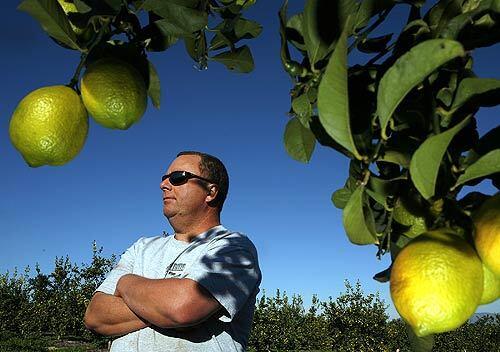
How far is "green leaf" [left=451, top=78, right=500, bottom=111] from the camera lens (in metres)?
0.69

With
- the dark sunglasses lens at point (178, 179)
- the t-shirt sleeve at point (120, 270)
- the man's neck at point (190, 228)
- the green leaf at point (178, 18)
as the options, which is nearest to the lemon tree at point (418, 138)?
the green leaf at point (178, 18)

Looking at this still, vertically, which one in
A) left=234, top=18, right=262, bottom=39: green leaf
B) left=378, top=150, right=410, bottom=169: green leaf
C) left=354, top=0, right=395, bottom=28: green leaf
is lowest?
left=378, top=150, right=410, bottom=169: green leaf

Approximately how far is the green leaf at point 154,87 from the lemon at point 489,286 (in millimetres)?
687

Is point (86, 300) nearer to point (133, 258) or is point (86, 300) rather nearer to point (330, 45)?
point (133, 258)

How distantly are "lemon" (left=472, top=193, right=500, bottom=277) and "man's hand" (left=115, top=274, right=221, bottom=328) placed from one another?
2.00 meters

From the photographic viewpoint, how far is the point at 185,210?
343cm

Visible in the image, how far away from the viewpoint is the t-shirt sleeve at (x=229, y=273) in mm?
2629

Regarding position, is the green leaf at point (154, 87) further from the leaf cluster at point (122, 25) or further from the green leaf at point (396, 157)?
the green leaf at point (396, 157)

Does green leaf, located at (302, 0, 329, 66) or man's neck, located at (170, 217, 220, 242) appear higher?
man's neck, located at (170, 217, 220, 242)

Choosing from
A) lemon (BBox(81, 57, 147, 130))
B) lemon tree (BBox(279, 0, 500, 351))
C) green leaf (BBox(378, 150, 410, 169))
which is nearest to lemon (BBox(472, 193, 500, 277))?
lemon tree (BBox(279, 0, 500, 351))

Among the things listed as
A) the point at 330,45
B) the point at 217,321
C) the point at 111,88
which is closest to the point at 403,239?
the point at 330,45

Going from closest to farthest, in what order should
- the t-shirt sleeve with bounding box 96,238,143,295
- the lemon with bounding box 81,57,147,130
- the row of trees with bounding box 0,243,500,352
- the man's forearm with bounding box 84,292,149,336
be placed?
the lemon with bounding box 81,57,147,130 < the man's forearm with bounding box 84,292,149,336 < the t-shirt sleeve with bounding box 96,238,143,295 < the row of trees with bounding box 0,243,500,352

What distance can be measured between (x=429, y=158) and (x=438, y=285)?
0.56 ft

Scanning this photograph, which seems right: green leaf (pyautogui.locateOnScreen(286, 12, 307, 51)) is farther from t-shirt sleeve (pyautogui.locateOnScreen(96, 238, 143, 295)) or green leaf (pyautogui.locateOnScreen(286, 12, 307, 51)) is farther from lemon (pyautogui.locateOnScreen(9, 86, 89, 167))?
t-shirt sleeve (pyautogui.locateOnScreen(96, 238, 143, 295))
